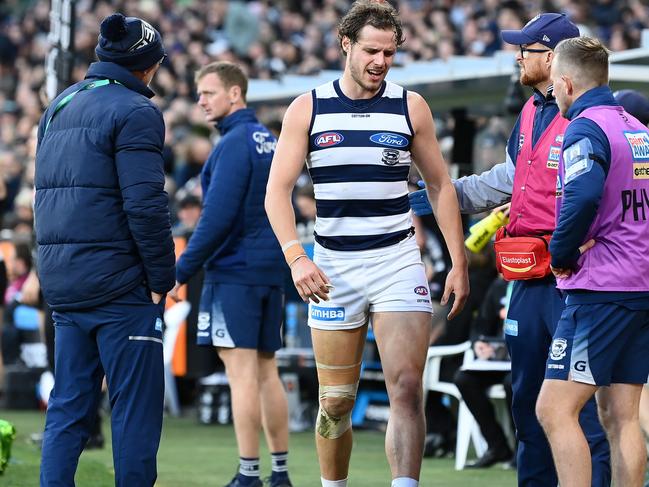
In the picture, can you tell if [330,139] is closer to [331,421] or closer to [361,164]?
[361,164]

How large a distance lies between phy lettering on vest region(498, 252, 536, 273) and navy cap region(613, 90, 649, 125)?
1.77m

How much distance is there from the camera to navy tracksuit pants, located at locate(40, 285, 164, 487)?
6043 mm

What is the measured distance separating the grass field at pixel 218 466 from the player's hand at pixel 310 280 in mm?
2629

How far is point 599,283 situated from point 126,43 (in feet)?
7.73

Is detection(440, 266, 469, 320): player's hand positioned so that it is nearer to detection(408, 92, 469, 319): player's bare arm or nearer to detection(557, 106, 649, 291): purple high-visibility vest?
detection(408, 92, 469, 319): player's bare arm

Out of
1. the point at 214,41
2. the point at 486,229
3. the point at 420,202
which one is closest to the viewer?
the point at 420,202

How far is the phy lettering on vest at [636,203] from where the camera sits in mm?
5789

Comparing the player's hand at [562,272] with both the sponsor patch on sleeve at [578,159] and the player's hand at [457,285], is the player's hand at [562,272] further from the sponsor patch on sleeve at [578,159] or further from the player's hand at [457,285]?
the player's hand at [457,285]

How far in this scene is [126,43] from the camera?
6.21 meters

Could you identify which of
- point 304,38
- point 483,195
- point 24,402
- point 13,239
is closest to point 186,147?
point 13,239

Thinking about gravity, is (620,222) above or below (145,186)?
below

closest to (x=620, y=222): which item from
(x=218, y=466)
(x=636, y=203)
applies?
(x=636, y=203)

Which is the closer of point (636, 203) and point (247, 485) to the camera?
point (636, 203)

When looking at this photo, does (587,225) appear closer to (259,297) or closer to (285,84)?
(259,297)
